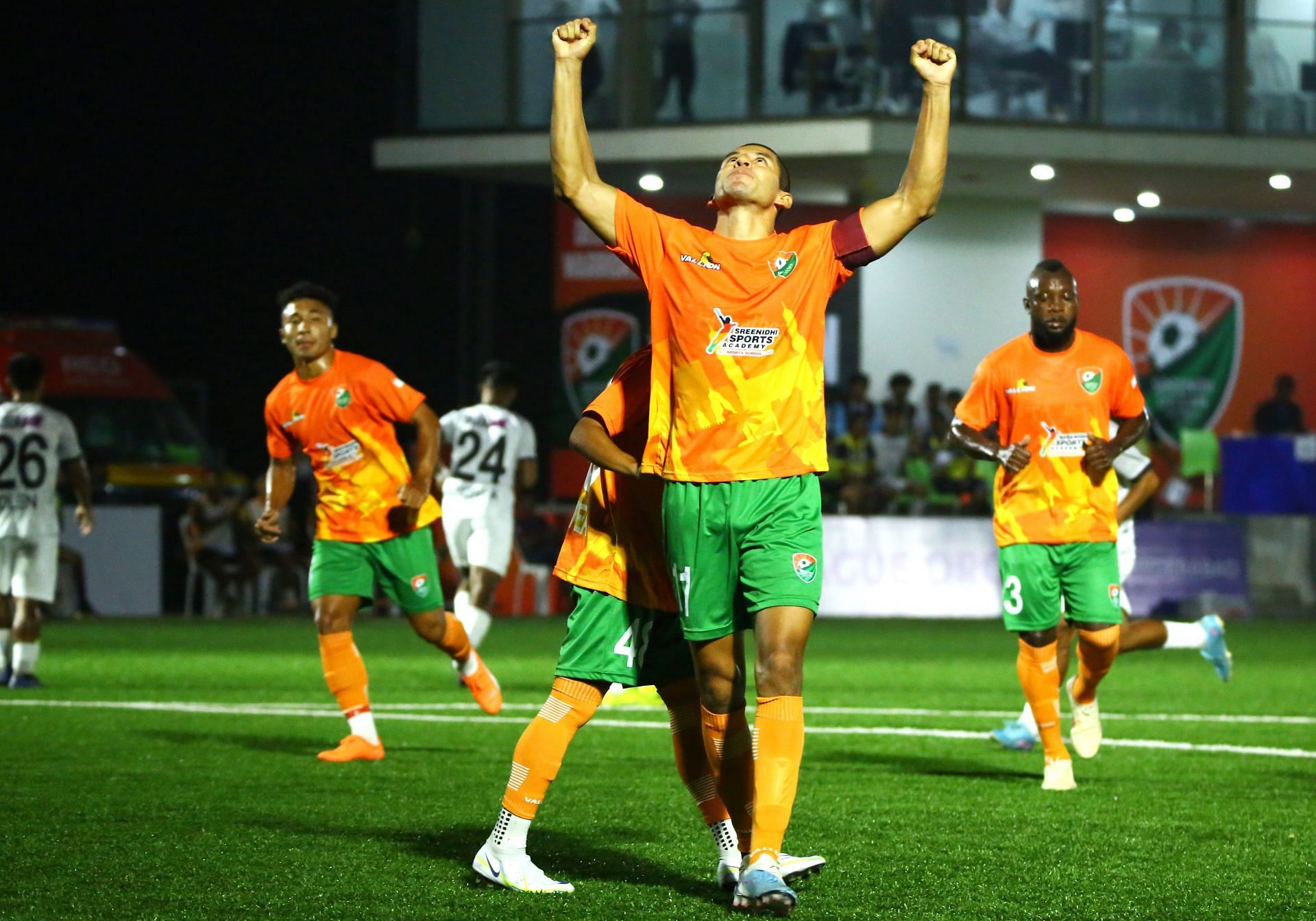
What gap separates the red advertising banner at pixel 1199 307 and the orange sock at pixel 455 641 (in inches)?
817

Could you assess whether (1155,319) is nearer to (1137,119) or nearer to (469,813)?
(1137,119)

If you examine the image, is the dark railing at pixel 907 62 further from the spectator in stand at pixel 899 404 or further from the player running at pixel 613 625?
the player running at pixel 613 625

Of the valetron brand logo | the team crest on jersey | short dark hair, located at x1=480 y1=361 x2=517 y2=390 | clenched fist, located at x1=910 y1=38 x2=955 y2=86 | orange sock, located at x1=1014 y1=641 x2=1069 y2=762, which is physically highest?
clenched fist, located at x1=910 y1=38 x2=955 y2=86

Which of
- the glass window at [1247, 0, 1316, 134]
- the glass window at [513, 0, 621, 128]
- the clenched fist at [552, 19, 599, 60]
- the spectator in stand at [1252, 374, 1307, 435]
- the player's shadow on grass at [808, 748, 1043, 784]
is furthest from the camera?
the glass window at [513, 0, 621, 128]

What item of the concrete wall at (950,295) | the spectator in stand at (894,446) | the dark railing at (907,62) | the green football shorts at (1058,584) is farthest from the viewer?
the concrete wall at (950,295)

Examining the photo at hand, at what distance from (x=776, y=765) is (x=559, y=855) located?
4.53ft

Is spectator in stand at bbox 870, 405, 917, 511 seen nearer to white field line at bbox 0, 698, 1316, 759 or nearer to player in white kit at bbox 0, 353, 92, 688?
player in white kit at bbox 0, 353, 92, 688

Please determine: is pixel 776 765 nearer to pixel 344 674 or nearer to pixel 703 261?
pixel 703 261

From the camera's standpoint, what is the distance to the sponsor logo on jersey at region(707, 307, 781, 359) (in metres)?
6.32

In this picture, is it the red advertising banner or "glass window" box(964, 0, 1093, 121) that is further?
the red advertising banner

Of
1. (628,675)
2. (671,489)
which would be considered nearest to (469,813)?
(628,675)

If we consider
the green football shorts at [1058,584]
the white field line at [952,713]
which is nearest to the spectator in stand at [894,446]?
the white field line at [952,713]

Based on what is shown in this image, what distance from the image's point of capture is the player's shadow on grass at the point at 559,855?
6.68 metres

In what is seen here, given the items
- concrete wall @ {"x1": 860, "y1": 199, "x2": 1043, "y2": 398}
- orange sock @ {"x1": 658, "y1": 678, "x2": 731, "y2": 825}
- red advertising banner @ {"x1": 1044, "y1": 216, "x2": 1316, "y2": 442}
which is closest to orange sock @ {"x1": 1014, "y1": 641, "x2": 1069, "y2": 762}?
orange sock @ {"x1": 658, "y1": 678, "x2": 731, "y2": 825}
